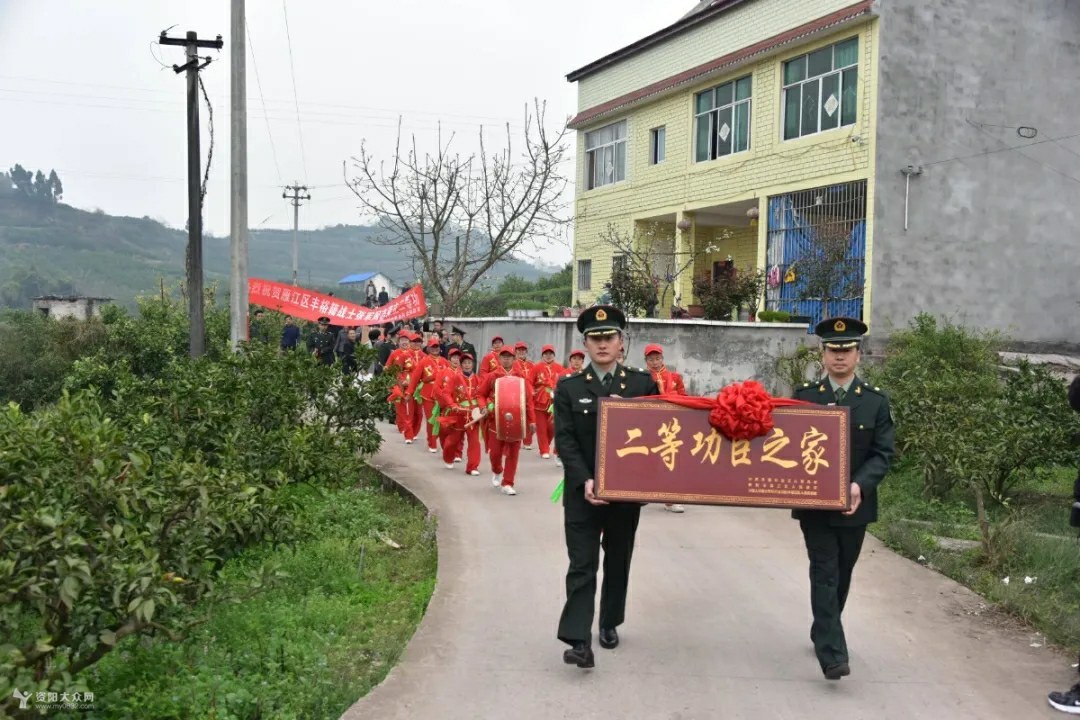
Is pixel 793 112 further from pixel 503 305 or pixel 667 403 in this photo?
pixel 503 305

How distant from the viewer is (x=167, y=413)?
23.0ft

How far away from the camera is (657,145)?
2306 centimetres

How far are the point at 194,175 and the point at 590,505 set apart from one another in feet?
42.1

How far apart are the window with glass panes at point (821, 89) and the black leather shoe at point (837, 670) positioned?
45.8 feet

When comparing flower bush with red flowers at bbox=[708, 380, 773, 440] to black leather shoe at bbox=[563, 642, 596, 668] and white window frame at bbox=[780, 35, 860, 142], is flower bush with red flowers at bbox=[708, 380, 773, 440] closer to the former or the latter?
black leather shoe at bbox=[563, 642, 596, 668]

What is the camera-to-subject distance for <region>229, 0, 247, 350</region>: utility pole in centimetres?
1476

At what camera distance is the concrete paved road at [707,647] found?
496 centimetres

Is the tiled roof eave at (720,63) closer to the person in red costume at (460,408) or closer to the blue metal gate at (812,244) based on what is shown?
the blue metal gate at (812,244)

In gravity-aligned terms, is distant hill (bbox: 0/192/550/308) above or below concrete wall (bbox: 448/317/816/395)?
above

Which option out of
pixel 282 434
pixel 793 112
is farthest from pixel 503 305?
pixel 282 434

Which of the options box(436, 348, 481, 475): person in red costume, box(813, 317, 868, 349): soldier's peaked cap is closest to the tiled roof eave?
box(436, 348, 481, 475): person in red costume

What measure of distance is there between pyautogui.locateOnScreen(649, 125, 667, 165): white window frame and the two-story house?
1.60 meters

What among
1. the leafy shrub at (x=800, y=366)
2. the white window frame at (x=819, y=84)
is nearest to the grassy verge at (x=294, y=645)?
the leafy shrub at (x=800, y=366)

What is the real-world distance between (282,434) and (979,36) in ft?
49.3
